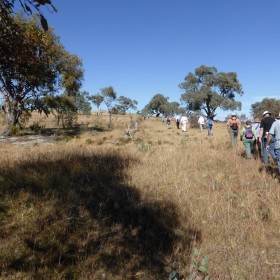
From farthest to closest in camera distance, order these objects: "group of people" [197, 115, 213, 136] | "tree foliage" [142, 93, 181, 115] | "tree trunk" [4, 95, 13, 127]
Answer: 1. "tree foliage" [142, 93, 181, 115]
2. "tree trunk" [4, 95, 13, 127]
3. "group of people" [197, 115, 213, 136]

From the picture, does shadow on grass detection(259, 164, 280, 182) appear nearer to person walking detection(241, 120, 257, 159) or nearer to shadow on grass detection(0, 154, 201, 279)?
person walking detection(241, 120, 257, 159)

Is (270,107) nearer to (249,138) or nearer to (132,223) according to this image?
(249,138)

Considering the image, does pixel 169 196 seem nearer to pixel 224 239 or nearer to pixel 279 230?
pixel 224 239

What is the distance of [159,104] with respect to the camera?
93.7 metres

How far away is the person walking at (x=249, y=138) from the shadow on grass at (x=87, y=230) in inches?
213

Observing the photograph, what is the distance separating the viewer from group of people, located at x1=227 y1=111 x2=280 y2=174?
21.8 feet

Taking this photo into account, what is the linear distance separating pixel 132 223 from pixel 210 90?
183 ft

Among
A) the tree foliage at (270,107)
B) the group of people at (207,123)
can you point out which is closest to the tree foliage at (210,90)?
the tree foliage at (270,107)

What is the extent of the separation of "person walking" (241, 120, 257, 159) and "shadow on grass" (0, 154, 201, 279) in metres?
5.41

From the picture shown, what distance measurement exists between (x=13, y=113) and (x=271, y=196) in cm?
2364

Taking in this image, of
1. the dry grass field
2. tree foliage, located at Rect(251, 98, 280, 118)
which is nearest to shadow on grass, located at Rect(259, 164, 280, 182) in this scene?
the dry grass field

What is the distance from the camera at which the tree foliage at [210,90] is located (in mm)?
56094

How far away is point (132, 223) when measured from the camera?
427 cm

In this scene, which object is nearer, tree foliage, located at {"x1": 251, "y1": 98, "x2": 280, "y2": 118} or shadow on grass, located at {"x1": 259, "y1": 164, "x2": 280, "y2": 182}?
shadow on grass, located at {"x1": 259, "y1": 164, "x2": 280, "y2": 182}
